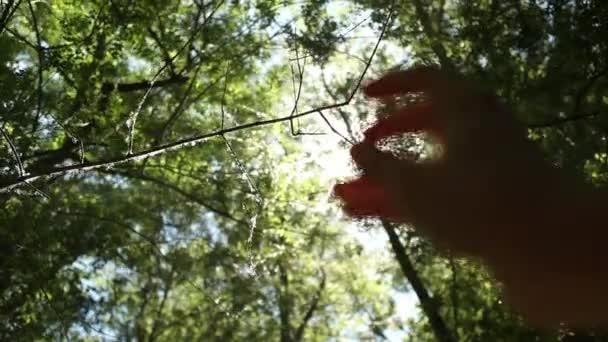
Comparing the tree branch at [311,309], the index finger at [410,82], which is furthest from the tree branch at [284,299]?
the index finger at [410,82]

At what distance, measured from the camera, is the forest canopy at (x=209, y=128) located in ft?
14.5

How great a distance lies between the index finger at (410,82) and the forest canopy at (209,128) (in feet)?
7.89

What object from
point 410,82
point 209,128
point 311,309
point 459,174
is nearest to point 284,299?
point 311,309

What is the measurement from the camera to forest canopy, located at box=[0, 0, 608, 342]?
441 centimetres

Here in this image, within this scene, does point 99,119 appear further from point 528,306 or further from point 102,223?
point 528,306

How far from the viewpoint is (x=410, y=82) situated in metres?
0.92

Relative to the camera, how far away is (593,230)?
2.34 ft

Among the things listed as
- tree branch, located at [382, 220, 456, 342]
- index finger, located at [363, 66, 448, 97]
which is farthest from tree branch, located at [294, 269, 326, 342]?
index finger, located at [363, 66, 448, 97]

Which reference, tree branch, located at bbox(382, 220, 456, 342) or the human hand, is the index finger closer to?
the human hand

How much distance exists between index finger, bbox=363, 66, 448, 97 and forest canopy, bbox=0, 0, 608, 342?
2405 millimetres

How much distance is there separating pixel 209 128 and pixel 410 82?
5300 mm

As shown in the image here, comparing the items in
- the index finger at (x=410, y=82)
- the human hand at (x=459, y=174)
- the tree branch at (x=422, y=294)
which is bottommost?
the human hand at (x=459, y=174)

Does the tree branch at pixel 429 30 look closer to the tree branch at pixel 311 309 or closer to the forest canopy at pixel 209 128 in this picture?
the forest canopy at pixel 209 128

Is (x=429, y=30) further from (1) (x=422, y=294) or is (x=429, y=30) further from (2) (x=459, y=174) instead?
(2) (x=459, y=174)
